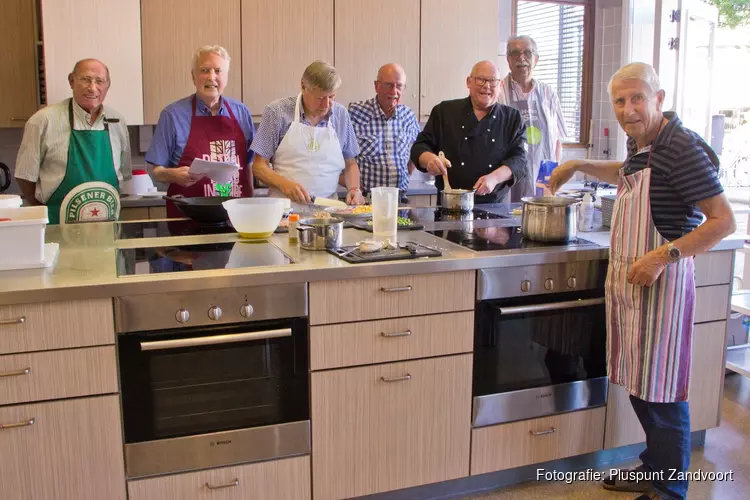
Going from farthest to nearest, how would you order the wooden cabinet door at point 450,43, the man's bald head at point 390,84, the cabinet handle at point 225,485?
the wooden cabinet door at point 450,43 < the man's bald head at point 390,84 < the cabinet handle at point 225,485

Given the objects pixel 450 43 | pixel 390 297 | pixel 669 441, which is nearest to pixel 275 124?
pixel 390 297

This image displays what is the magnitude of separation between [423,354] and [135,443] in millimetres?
882

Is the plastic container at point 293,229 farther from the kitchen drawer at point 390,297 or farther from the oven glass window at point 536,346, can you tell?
the oven glass window at point 536,346

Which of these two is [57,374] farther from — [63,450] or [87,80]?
[87,80]

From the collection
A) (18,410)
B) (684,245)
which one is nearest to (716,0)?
(684,245)

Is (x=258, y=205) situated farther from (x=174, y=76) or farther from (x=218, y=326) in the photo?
(x=174, y=76)

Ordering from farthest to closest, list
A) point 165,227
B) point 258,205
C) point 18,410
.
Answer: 1. point 165,227
2. point 258,205
3. point 18,410

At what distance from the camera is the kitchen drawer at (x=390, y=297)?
2.05 meters

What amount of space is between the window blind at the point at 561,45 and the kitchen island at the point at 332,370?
11.9ft

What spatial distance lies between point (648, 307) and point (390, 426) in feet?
2.91

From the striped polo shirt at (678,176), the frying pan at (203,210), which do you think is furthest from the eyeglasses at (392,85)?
the striped polo shirt at (678,176)

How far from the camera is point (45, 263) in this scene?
1.96 m

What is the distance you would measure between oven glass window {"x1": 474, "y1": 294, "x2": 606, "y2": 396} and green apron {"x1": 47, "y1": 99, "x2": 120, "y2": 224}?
178 cm

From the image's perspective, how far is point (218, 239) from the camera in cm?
243
